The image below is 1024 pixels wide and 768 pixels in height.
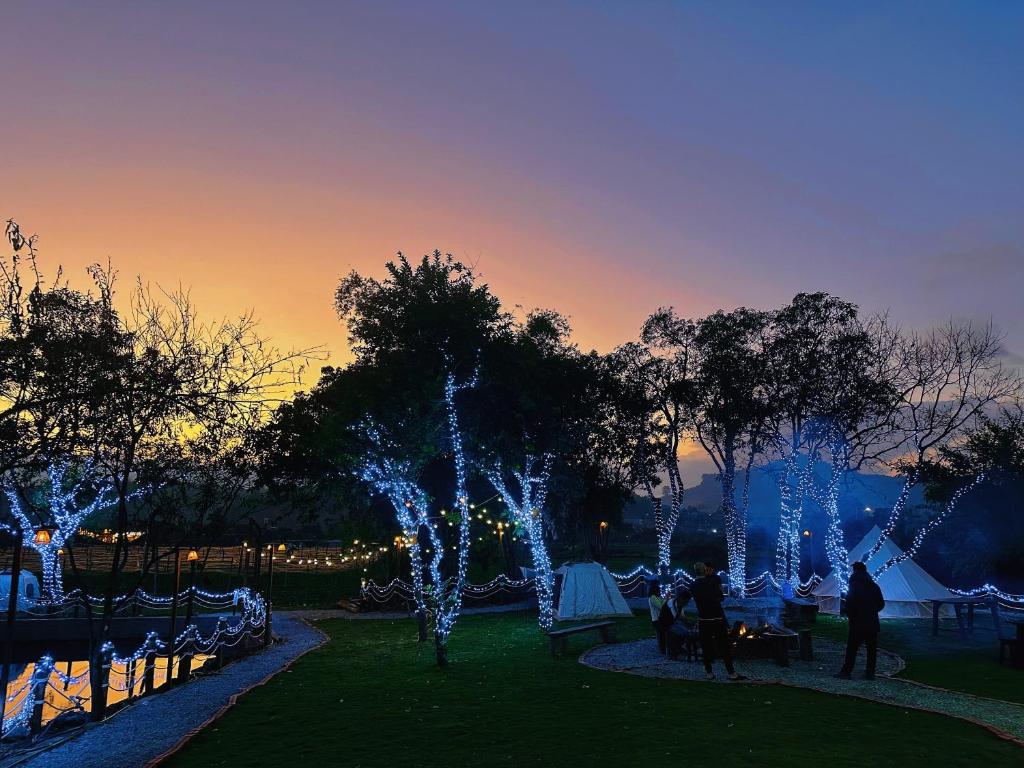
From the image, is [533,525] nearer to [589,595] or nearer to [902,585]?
[589,595]

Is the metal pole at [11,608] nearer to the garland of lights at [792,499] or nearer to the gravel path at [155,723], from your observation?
the gravel path at [155,723]

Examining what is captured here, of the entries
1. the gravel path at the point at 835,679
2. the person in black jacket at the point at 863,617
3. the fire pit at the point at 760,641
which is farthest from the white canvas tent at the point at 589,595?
the person in black jacket at the point at 863,617

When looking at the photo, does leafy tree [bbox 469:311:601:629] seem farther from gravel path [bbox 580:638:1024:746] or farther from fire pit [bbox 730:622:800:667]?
fire pit [bbox 730:622:800:667]

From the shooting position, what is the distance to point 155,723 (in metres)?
11.2

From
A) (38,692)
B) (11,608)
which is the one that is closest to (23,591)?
(38,692)

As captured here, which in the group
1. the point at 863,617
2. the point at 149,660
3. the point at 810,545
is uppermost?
the point at 863,617

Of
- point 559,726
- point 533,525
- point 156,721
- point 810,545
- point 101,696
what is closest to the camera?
point 559,726

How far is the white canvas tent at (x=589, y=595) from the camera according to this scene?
2591cm

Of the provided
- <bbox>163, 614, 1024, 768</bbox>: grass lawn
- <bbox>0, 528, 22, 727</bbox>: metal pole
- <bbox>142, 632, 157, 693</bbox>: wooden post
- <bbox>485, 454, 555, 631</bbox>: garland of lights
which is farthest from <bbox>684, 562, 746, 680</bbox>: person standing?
<bbox>142, 632, 157, 693</bbox>: wooden post

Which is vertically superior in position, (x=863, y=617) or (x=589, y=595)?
(x=863, y=617)

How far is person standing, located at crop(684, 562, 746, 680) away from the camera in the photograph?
12.9m

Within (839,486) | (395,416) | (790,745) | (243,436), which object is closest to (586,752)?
(790,745)

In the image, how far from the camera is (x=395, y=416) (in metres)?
18.7

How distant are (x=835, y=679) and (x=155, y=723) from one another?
37.4ft
